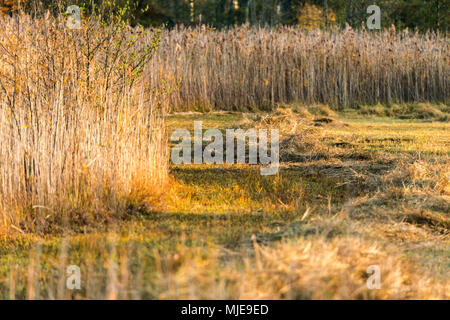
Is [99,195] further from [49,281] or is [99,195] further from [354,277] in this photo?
[354,277]

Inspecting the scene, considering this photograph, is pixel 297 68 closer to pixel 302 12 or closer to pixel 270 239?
pixel 270 239

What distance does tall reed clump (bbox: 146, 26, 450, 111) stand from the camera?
1255 centimetres

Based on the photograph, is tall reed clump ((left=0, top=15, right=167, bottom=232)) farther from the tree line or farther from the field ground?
the tree line

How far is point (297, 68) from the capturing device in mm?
12969

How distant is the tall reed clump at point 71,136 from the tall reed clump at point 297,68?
20.4 feet

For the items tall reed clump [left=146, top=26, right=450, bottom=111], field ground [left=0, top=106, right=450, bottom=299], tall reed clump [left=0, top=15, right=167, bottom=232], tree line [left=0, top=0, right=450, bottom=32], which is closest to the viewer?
field ground [left=0, top=106, right=450, bottom=299]

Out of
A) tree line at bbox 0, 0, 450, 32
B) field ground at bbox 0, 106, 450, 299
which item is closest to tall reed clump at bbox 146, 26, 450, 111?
field ground at bbox 0, 106, 450, 299

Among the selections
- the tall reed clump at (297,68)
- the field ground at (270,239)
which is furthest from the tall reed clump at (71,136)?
the tall reed clump at (297,68)

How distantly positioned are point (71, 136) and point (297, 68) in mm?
8579

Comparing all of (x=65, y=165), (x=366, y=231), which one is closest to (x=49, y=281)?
(x=65, y=165)

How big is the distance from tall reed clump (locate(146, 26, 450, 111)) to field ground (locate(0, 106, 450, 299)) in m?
5.43

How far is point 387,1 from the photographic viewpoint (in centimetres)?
2356

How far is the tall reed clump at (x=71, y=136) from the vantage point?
496 centimetres

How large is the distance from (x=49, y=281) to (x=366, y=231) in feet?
7.55
